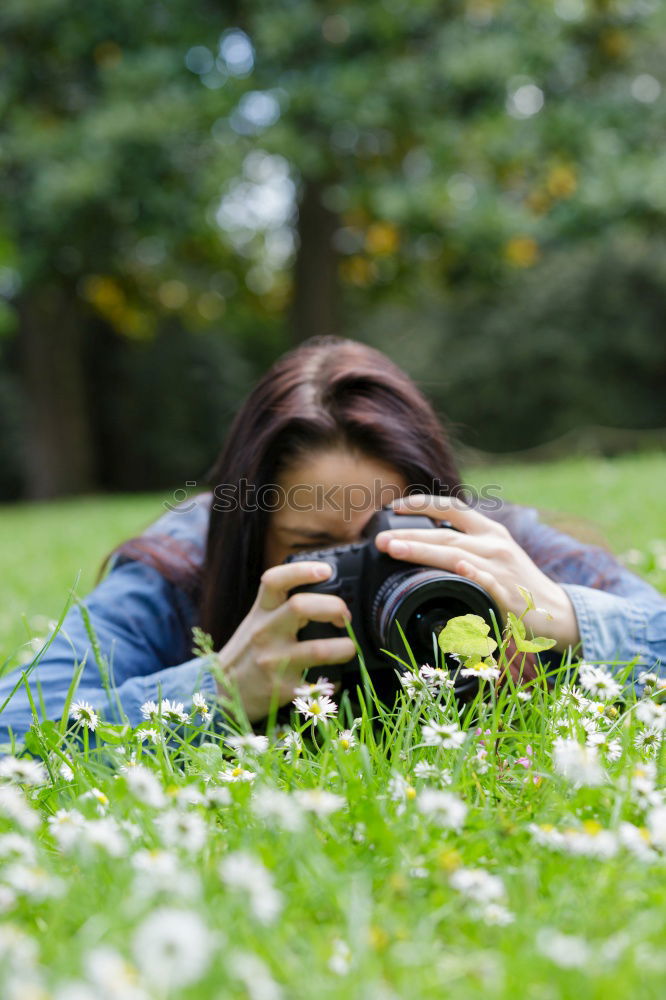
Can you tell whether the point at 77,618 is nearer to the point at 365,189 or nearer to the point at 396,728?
the point at 396,728

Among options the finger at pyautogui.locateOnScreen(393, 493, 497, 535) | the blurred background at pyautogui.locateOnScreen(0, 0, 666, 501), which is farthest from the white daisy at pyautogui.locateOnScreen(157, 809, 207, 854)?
the blurred background at pyautogui.locateOnScreen(0, 0, 666, 501)

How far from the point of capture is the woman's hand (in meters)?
1.48

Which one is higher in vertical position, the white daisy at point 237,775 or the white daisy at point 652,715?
the white daisy at point 652,715

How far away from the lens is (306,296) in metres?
10.0

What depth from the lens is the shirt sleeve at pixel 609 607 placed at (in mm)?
1585

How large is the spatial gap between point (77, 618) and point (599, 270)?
16646 mm

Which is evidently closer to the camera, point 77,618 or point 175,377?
A: point 77,618

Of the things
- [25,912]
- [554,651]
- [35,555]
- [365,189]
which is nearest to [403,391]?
[554,651]

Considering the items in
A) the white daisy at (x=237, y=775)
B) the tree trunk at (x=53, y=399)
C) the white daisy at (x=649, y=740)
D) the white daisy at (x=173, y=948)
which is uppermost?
the white daisy at (x=173, y=948)

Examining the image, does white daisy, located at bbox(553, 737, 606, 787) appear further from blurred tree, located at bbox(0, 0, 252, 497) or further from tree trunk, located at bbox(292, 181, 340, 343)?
tree trunk, located at bbox(292, 181, 340, 343)

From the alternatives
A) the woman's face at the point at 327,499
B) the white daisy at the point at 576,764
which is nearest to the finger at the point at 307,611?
the woman's face at the point at 327,499

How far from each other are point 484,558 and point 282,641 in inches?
14.3

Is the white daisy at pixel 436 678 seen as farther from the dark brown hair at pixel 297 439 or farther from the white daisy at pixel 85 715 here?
the dark brown hair at pixel 297 439

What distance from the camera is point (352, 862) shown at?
87 centimetres
